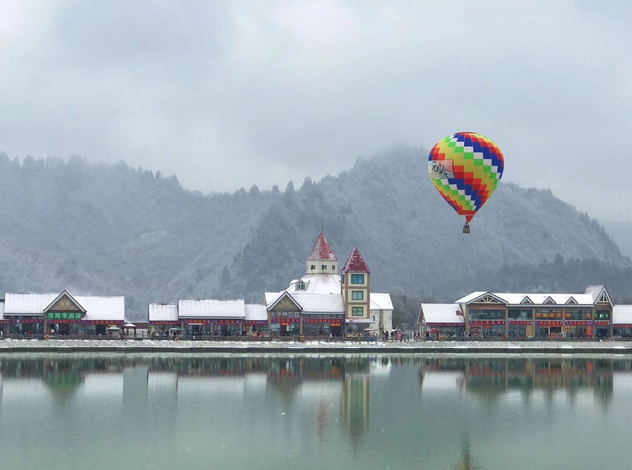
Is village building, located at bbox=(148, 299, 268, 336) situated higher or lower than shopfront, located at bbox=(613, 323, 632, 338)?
higher

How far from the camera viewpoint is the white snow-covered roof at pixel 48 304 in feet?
331

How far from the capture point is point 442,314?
113 m

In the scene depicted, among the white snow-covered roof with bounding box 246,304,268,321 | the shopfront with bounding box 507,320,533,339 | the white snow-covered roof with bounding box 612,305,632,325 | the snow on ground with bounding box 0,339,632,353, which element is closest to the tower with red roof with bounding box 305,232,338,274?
the white snow-covered roof with bounding box 246,304,268,321

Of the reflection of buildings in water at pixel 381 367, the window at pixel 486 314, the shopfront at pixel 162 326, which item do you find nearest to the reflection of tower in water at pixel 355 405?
the reflection of buildings in water at pixel 381 367

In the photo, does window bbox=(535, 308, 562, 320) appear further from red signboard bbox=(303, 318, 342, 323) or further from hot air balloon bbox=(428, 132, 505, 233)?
hot air balloon bbox=(428, 132, 505, 233)

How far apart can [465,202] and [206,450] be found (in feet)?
134

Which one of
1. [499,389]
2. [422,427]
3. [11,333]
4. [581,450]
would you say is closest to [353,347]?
[499,389]

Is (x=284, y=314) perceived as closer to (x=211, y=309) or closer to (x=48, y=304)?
(x=211, y=309)

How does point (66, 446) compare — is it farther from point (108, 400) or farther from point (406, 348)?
point (406, 348)

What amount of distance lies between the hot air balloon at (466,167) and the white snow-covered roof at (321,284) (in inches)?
1684

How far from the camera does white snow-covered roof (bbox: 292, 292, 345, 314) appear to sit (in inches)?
4279

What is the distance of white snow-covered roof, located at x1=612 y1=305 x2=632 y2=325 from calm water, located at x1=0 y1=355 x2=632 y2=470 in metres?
35.9

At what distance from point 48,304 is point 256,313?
80.0 ft

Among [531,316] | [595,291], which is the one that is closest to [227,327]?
[531,316]
